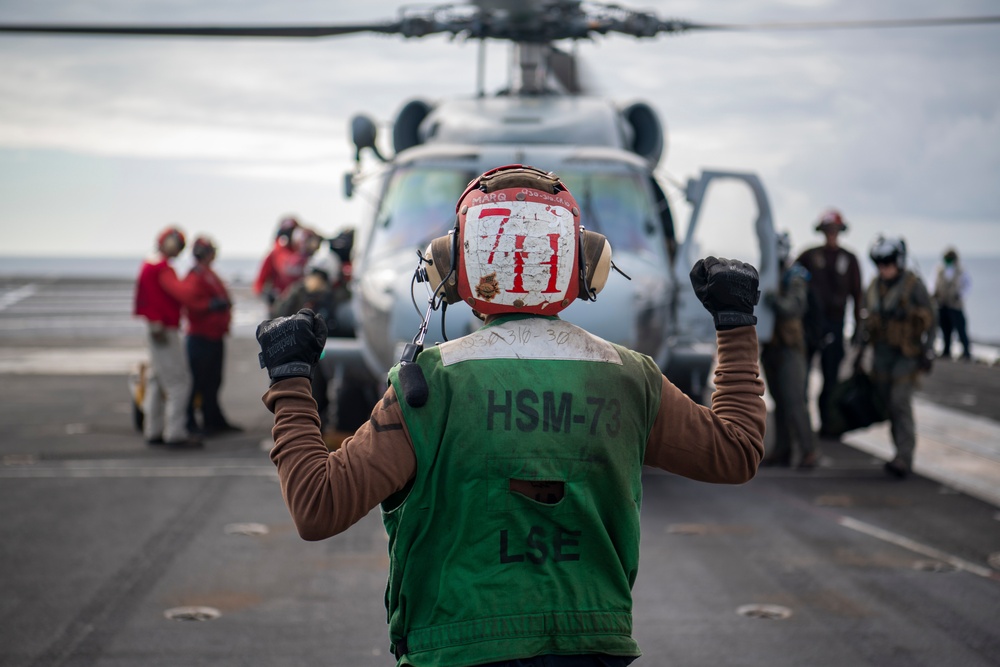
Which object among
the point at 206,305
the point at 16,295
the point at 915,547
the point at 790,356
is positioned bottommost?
the point at 16,295

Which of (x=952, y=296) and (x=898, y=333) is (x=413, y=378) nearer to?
(x=898, y=333)

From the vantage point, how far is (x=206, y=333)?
996cm

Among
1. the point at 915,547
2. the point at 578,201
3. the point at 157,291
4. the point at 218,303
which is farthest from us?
the point at 218,303

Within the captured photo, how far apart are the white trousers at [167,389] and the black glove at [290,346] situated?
7.34 m

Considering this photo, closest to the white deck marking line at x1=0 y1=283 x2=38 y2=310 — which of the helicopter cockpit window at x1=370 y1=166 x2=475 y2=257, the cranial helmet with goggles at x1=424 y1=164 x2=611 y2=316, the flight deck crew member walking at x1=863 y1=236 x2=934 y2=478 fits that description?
the helicopter cockpit window at x1=370 y1=166 x2=475 y2=257

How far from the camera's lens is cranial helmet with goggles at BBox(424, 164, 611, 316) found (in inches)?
91.3

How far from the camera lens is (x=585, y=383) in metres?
2.25

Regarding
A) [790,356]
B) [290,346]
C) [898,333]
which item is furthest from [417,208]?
[290,346]

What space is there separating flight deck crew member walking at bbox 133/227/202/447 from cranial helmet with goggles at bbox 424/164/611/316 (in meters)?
7.17

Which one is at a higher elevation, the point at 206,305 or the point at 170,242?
the point at 170,242

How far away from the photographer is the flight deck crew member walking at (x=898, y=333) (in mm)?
8422

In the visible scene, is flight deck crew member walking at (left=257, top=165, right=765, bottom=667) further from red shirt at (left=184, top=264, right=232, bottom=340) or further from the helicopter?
red shirt at (left=184, top=264, right=232, bottom=340)

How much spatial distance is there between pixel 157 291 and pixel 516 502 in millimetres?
7569

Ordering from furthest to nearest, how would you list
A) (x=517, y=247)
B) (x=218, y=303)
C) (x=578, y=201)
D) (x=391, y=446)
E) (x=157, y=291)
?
(x=218, y=303), (x=157, y=291), (x=578, y=201), (x=517, y=247), (x=391, y=446)
